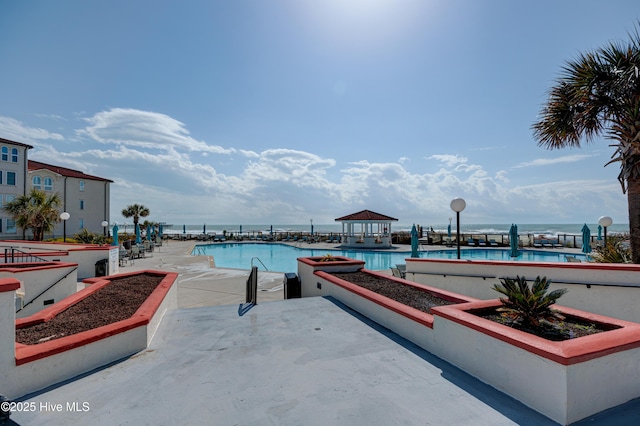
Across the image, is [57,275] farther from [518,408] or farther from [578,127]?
[578,127]

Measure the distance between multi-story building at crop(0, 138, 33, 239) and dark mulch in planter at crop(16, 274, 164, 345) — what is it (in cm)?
2359

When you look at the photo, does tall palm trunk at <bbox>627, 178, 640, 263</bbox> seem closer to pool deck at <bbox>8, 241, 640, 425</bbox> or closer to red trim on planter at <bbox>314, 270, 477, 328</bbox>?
red trim on planter at <bbox>314, 270, 477, 328</bbox>

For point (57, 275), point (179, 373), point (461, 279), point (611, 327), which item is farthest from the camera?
point (57, 275)

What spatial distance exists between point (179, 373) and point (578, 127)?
937cm

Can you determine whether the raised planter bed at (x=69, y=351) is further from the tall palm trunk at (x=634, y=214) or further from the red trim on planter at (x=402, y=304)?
the tall palm trunk at (x=634, y=214)

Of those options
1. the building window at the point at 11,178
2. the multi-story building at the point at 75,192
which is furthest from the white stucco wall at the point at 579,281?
the multi-story building at the point at 75,192

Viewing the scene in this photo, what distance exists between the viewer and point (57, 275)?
7543mm

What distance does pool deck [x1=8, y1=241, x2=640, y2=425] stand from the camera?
229 cm

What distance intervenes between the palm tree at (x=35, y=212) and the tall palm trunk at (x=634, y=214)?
89.3ft

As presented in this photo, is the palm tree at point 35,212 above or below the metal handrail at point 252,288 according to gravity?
above

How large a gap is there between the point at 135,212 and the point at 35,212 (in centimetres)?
1560

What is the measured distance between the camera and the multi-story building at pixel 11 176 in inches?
838

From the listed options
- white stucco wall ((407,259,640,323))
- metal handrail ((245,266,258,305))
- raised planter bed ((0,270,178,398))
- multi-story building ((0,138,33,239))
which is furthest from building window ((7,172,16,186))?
white stucco wall ((407,259,640,323))

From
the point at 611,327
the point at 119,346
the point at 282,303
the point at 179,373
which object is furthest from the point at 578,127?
the point at 119,346
